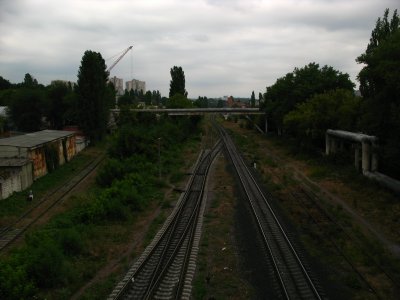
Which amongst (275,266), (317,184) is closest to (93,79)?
(317,184)

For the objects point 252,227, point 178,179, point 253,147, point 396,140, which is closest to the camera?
point 252,227

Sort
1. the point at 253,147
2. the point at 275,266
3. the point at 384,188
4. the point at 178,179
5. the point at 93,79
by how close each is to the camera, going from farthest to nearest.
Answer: the point at 253,147 → the point at 93,79 → the point at 178,179 → the point at 384,188 → the point at 275,266

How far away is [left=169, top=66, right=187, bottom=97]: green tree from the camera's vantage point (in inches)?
4154

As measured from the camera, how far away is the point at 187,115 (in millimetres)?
86062

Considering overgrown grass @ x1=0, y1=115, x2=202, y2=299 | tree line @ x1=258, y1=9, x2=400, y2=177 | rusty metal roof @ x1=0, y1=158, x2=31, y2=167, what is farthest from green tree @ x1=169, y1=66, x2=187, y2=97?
overgrown grass @ x1=0, y1=115, x2=202, y2=299

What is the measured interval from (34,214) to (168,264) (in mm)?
13681

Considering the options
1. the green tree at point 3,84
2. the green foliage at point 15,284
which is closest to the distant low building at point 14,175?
the green foliage at point 15,284

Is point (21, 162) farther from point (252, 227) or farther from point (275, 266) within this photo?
point (275, 266)

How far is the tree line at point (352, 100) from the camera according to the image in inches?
945

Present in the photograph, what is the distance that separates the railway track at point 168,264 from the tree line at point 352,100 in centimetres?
1192

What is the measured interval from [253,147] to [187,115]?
27272 millimetres

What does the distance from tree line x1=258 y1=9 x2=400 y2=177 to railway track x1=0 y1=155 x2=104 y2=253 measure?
809 inches

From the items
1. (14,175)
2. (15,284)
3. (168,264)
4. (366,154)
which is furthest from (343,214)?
(14,175)

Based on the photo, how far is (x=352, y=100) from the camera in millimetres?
43312
